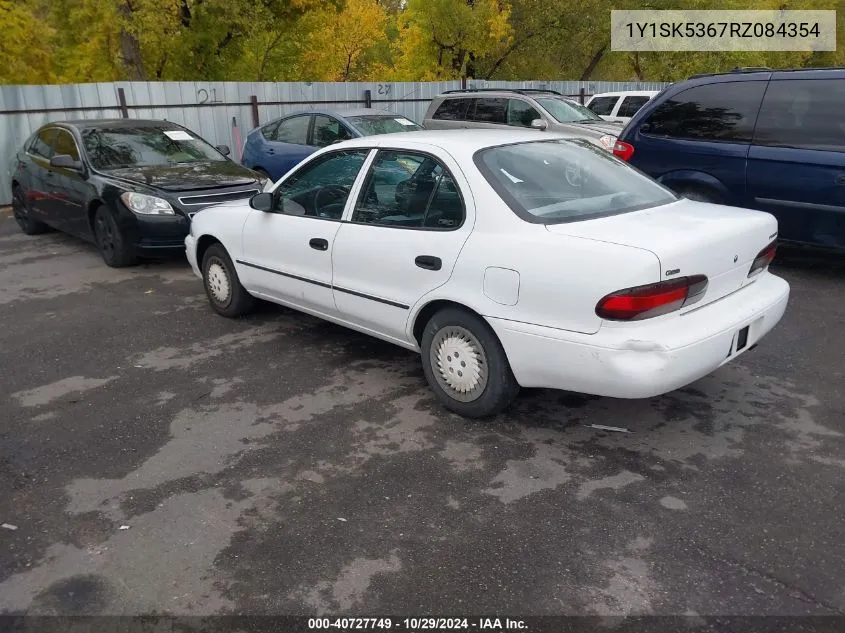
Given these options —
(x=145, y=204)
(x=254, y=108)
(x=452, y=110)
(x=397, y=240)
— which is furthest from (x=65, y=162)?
(x=254, y=108)

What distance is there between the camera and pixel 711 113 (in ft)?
24.3

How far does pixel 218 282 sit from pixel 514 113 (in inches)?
337

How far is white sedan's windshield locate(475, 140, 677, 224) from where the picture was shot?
4086mm

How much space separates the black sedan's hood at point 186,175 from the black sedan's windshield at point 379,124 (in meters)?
2.64

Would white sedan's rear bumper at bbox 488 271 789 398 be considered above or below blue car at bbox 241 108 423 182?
below

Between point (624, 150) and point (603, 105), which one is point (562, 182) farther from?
point (603, 105)

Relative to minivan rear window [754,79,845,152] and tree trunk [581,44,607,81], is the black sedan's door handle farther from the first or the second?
tree trunk [581,44,607,81]

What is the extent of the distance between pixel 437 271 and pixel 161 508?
191 centimetres

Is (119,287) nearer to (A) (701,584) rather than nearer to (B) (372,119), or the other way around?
(B) (372,119)

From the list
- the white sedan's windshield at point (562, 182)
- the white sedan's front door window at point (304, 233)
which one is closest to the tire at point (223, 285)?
the white sedan's front door window at point (304, 233)

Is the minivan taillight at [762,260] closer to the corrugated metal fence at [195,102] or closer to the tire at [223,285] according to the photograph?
the tire at [223,285]

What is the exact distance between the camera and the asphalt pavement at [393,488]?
288 cm

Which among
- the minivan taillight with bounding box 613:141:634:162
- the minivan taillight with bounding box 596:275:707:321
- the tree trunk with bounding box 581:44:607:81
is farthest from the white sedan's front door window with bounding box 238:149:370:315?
the tree trunk with bounding box 581:44:607:81

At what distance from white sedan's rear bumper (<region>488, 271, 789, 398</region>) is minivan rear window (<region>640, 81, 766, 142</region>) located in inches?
150
